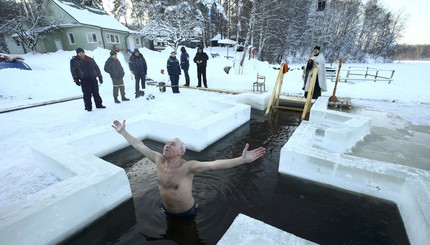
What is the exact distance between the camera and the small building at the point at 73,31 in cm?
2048

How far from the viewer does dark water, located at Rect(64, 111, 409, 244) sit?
2.51 metres

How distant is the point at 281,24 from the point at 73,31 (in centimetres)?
2054

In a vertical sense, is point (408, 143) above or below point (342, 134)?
below

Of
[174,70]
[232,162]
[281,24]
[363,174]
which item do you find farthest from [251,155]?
[281,24]

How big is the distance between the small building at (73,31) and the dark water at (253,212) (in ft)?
67.2

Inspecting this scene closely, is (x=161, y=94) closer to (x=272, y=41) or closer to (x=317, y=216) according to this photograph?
(x=317, y=216)

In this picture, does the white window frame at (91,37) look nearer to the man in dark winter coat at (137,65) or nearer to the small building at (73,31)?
the small building at (73,31)

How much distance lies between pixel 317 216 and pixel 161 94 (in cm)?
744

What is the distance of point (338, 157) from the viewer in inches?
130

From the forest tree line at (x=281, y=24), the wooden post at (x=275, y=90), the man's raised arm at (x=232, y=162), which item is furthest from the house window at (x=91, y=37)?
the man's raised arm at (x=232, y=162)

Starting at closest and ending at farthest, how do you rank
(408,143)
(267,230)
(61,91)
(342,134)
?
1. (267,230)
2. (342,134)
3. (408,143)
4. (61,91)

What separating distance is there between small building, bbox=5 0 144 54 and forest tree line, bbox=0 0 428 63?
5.10ft

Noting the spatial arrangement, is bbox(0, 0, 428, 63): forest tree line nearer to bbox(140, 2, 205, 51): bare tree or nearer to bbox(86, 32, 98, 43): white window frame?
bbox(140, 2, 205, 51): bare tree

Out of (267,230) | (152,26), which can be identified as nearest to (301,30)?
(152,26)
